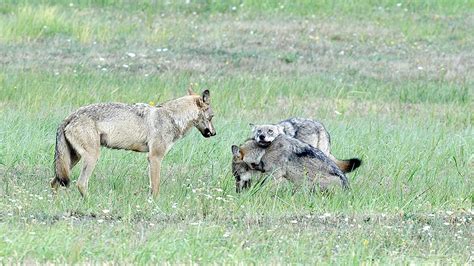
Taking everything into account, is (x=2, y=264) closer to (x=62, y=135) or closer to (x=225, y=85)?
(x=62, y=135)

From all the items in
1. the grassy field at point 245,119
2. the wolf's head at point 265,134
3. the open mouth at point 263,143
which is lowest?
the grassy field at point 245,119

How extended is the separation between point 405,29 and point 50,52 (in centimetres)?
742

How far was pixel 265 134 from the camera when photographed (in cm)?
1195

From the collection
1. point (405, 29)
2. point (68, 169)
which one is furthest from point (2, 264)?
point (405, 29)

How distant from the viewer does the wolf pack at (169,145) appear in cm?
1112

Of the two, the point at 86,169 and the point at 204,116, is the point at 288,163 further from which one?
the point at 86,169

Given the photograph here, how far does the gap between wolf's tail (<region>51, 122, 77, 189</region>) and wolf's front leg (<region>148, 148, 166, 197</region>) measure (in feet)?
2.56

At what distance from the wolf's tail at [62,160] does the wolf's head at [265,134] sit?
1.87 meters

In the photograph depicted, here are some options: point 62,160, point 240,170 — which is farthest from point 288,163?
point 62,160

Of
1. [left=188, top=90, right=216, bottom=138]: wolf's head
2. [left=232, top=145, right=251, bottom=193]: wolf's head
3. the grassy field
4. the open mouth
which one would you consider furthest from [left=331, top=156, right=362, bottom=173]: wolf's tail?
[left=188, top=90, right=216, bottom=138]: wolf's head

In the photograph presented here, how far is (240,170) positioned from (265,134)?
1.52 ft

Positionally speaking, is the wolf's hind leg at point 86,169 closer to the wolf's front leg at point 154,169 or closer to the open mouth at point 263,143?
the wolf's front leg at point 154,169

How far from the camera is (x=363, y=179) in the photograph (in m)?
12.3

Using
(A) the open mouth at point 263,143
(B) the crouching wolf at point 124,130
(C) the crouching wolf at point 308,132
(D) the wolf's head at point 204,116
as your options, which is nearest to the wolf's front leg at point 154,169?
(B) the crouching wolf at point 124,130
